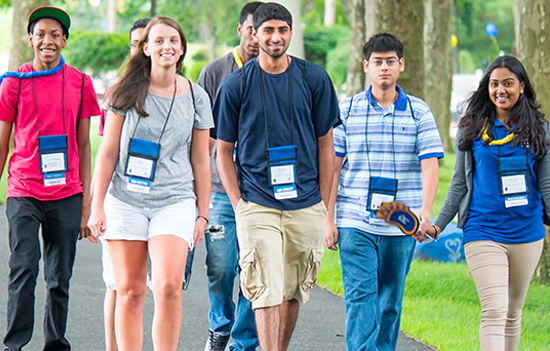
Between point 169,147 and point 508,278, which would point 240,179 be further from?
point 508,278

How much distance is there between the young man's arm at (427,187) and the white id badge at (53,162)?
218 centimetres

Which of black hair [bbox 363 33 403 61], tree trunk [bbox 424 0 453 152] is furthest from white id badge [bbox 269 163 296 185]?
tree trunk [bbox 424 0 453 152]

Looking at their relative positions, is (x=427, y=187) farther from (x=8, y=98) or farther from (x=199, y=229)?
(x=8, y=98)

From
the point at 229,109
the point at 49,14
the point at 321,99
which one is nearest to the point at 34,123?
the point at 49,14

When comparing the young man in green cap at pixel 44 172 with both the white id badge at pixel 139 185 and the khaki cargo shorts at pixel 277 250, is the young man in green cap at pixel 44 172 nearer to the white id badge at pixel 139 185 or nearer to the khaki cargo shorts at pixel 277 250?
the white id badge at pixel 139 185

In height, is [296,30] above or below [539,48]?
above

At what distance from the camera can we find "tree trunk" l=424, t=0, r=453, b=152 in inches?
1033

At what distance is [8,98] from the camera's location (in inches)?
227

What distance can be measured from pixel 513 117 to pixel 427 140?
0.54m

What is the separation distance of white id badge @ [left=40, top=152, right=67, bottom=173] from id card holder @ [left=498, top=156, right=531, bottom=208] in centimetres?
259

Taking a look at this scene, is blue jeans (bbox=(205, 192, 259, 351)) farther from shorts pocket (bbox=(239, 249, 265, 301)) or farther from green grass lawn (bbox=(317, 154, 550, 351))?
green grass lawn (bbox=(317, 154, 550, 351))

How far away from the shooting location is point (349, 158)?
19.7ft

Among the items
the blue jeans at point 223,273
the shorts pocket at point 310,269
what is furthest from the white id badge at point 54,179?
the shorts pocket at point 310,269

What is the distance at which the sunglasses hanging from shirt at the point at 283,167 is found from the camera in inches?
220
